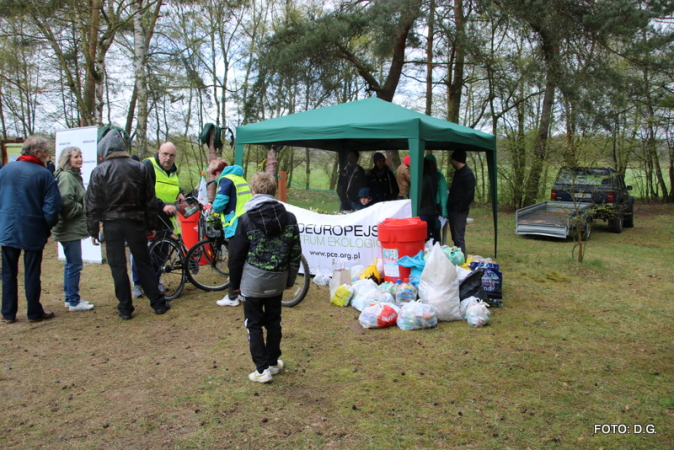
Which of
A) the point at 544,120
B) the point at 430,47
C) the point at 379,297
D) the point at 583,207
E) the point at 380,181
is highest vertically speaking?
the point at 430,47

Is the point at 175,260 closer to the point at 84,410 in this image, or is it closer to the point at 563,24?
the point at 84,410

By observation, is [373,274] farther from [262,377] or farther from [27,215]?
[27,215]

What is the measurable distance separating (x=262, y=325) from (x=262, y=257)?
515 millimetres

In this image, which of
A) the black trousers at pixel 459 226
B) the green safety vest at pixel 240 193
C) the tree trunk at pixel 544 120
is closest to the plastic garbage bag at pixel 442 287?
the green safety vest at pixel 240 193

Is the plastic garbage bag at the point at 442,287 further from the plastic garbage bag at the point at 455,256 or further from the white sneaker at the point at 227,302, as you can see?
the white sneaker at the point at 227,302

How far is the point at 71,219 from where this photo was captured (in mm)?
4789

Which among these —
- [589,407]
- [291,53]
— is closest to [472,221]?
[291,53]

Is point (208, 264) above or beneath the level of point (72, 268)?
beneath

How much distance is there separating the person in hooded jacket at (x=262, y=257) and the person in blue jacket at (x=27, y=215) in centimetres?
244

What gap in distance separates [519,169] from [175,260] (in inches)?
506

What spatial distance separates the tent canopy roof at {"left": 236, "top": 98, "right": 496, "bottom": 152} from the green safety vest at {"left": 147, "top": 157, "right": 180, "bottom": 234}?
1.99 metres

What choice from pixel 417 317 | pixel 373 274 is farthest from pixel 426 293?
pixel 373 274

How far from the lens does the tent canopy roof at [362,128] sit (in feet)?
19.7

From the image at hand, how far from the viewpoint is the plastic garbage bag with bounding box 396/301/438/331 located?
4371 millimetres
